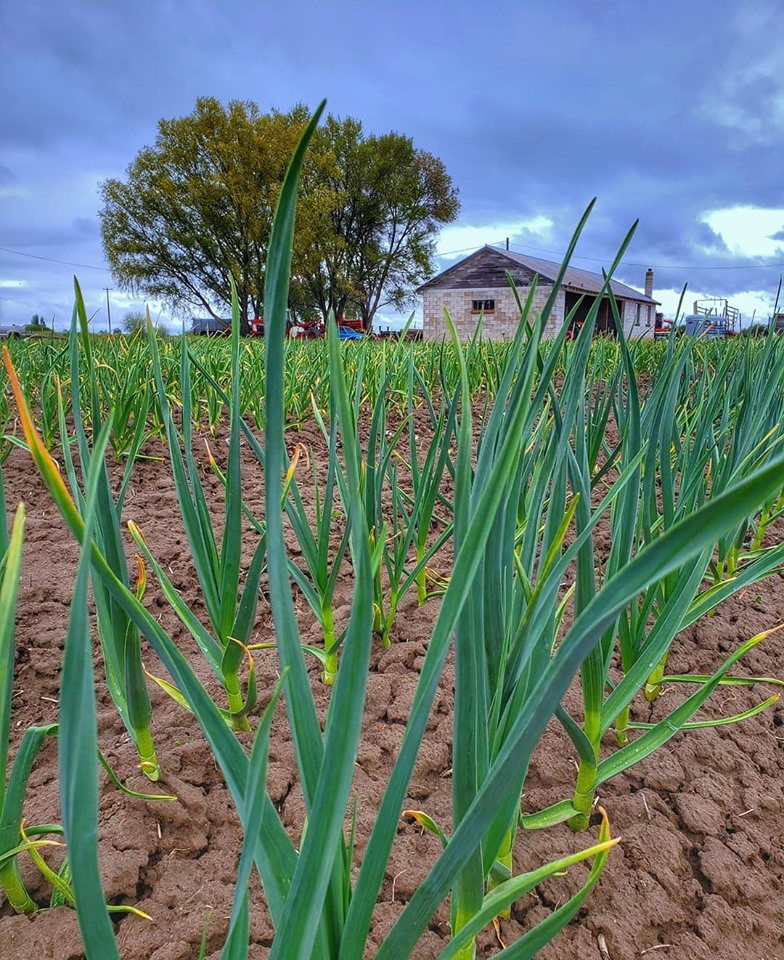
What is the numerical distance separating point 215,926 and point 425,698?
438 millimetres

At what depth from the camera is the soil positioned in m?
0.62

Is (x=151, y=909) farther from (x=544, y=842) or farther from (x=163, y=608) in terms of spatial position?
(x=163, y=608)

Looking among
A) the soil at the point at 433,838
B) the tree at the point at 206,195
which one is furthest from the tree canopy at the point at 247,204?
the soil at the point at 433,838

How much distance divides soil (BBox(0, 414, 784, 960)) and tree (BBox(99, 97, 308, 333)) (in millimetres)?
22481

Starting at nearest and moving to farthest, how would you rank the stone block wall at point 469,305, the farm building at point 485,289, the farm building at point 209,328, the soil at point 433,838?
1. the soil at point 433,838
2. the farm building at point 209,328
3. the stone block wall at point 469,305
4. the farm building at point 485,289

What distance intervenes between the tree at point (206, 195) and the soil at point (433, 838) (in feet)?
73.8

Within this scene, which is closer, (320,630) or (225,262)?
(320,630)

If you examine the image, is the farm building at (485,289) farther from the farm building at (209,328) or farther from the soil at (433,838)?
the soil at (433,838)

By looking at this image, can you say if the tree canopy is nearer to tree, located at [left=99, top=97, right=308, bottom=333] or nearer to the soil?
tree, located at [left=99, top=97, right=308, bottom=333]

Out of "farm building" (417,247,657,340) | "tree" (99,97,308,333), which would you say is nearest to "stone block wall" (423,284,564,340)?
"farm building" (417,247,657,340)

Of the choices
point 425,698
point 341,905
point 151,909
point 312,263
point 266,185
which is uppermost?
point 266,185

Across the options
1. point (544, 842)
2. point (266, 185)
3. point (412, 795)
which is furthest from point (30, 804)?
point (266, 185)

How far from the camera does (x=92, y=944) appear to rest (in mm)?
324

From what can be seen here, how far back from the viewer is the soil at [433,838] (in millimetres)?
624
